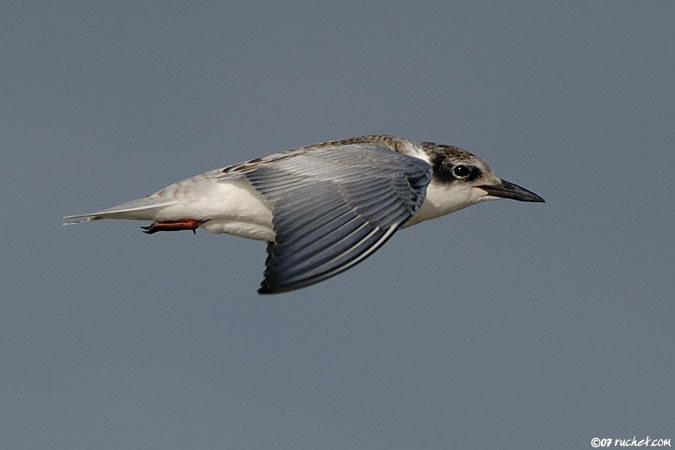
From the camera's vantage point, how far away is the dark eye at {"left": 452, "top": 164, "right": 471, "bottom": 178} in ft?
54.1

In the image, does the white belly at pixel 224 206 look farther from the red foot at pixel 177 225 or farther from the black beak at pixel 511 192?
the black beak at pixel 511 192

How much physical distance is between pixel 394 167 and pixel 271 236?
1973mm

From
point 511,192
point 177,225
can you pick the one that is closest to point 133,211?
point 177,225

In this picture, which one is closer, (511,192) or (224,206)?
(224,206)

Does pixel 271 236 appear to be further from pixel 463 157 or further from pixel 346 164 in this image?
pixel 463 157

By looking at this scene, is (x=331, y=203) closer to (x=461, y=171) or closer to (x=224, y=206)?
(x=224, y=206)

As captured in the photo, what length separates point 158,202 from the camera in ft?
50.7

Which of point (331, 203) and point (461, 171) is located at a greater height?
point (461, 171)

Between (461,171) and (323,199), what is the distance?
3515mm

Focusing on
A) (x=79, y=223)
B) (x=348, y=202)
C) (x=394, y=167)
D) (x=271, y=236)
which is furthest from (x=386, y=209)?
(x=79, y=223)

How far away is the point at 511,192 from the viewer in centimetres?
1697

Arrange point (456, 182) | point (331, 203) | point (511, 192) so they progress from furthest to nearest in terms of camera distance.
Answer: point (511, 192) < point (456, 182) < point (331, 203)

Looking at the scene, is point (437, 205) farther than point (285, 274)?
Yes

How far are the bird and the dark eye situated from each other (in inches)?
0.5
